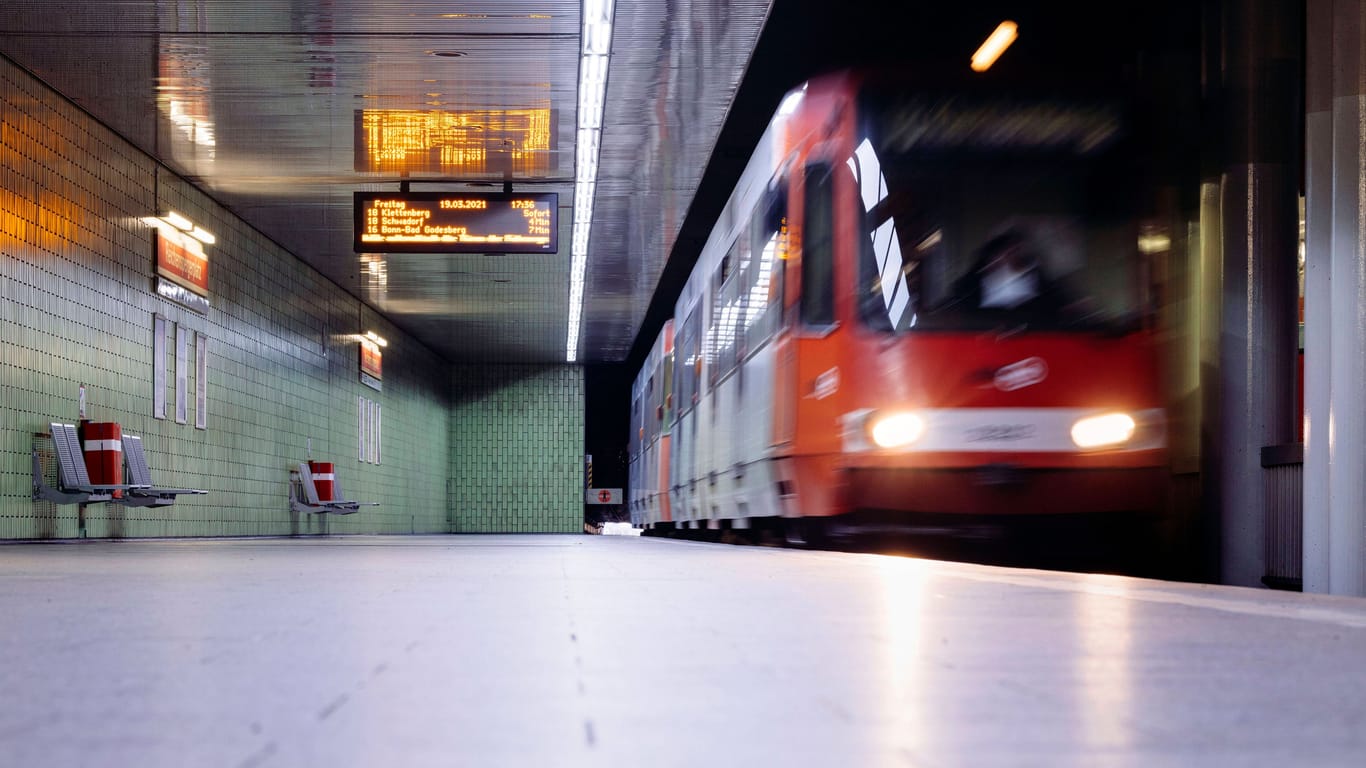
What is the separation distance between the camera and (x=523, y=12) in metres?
9.71

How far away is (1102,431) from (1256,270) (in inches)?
47.7

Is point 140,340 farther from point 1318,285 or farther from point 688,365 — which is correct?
point 1318,285

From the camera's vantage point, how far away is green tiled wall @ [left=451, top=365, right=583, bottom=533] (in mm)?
30219

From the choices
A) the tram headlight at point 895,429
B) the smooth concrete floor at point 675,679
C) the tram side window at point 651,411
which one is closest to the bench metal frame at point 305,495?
the tram side window at point 651,411

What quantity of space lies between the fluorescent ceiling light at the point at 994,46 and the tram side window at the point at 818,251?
1.07 meters

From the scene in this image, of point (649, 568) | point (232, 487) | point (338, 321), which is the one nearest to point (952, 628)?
point (649, 568)

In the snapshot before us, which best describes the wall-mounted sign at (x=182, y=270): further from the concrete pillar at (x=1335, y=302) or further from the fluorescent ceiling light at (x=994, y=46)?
the concrete pillar at (x=1335, y=302)

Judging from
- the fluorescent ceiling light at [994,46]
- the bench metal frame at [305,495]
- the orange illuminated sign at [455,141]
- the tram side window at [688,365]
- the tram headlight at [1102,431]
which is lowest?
the bench metal frame at [305,495]

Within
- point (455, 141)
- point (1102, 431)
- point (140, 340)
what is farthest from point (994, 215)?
point (140, 340)

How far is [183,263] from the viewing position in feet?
46.0

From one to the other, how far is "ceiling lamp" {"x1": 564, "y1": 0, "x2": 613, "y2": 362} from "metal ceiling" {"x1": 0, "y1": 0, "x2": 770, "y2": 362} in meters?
0.10

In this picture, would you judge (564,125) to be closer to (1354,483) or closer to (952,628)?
(1354,483)

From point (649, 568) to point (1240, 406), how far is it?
376cm

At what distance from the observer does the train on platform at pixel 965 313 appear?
7441 mm
